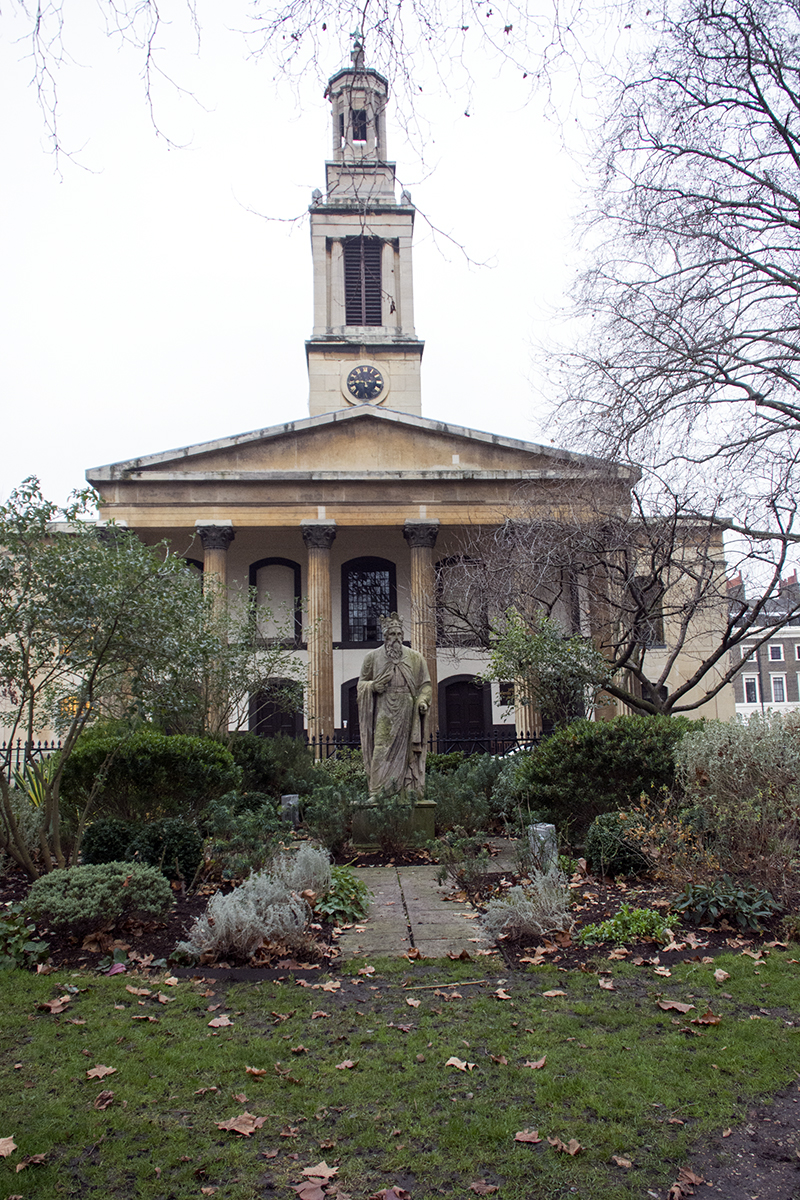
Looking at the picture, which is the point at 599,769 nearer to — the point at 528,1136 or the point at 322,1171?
the point at 528,1136

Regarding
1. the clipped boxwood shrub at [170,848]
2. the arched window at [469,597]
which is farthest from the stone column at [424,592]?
the clipped boxwood shrub at [170,848]

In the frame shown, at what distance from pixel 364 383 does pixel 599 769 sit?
26.4 m

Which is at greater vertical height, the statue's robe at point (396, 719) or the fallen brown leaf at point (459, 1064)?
the statue's robe at point (396, 719)

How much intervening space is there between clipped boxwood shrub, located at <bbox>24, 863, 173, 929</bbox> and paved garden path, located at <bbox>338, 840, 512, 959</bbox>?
5.04 feet

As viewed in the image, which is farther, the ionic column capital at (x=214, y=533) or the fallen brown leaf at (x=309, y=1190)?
the ionic column capital at (x=214, y=533)

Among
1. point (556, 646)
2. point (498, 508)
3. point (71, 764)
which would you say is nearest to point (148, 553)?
point (71, 764)

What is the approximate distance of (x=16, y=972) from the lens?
18.0 ft

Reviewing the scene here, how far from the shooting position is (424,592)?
2445 centimetres

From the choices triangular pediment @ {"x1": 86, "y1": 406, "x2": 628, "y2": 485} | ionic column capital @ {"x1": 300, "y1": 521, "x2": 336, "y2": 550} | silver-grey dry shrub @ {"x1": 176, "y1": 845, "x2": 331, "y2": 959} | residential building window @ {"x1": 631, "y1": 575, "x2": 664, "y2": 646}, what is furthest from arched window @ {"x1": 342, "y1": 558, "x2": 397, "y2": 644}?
silver-grey dry shrub @ {"x1": 176, "y1": 845, "x2": 331, "y2": 959}

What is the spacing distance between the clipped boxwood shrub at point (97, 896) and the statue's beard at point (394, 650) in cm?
445

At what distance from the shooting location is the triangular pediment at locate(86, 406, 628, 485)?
84.3ft

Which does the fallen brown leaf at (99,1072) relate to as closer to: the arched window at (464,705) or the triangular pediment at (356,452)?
the triangular pediment at (356,452)

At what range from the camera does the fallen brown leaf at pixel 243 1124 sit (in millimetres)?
3518

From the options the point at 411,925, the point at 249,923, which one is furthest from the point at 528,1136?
the point at 411,925
